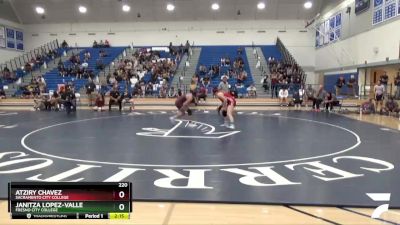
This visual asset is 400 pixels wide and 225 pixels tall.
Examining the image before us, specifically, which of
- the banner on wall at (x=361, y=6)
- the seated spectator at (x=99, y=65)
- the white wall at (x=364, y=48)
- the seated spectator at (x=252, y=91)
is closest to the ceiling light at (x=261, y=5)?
the white wall at (x=364, y=48)

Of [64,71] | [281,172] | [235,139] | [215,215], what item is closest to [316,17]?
[64,71]

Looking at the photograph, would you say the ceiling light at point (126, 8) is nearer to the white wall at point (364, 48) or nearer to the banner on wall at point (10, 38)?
the banner on wall at point (10, 38)

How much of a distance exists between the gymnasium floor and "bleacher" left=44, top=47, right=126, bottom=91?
14.2 m

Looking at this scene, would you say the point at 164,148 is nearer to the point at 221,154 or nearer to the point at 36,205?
the point at 221,154

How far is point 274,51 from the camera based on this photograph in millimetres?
30203

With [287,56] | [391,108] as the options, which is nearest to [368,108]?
[391,108]

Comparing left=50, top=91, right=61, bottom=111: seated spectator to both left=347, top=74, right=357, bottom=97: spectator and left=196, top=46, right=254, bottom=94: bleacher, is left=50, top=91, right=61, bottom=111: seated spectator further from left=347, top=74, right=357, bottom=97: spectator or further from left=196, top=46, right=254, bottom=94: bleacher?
left=347, top=74, right=357, bottom=97: spectator

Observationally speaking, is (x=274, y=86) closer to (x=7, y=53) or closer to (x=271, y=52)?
(x=271, y=52)

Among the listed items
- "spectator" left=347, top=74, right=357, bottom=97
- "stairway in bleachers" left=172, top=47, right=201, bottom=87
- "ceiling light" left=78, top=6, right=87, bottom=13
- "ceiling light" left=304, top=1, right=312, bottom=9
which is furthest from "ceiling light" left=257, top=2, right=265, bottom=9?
"ceiling light" left=78, top=6, right=87, bottom=13

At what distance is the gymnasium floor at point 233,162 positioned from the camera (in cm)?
405
